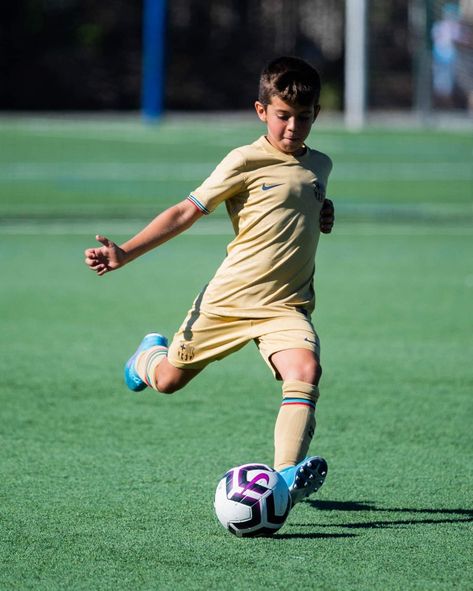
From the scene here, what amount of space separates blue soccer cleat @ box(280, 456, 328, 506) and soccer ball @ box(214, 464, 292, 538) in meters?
0.03

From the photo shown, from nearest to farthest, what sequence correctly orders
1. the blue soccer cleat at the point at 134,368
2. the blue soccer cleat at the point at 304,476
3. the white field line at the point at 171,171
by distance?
1. the blue soccer cleat at the point at 304,476
2. the blue soccer cleat at the point at 134,368
3. the white field line at the point at 171,171

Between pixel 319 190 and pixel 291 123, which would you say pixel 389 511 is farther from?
pixel 291 123

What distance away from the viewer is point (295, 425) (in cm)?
473

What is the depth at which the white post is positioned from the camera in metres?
28.2

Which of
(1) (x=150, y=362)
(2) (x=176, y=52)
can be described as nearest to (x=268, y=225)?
(1) (x=150, y=362)

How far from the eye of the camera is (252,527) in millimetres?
4523

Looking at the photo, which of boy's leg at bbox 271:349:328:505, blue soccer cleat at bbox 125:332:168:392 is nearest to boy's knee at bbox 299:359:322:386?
boy's leg at bbox 271:349:328:505

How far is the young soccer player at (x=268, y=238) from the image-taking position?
4.91 meters

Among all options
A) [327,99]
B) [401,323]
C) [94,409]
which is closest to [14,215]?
[401,323]

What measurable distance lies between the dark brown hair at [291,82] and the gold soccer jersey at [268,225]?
0.25 metres

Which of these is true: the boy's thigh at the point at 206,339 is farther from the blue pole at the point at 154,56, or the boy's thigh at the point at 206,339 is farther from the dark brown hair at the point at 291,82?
the blue pole at the point at 154,56

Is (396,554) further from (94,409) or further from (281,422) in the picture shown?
(94,409)

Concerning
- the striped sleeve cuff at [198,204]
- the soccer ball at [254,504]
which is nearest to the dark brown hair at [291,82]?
the striped sleeve cuff at [198,204]

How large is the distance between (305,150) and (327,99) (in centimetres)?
3492
